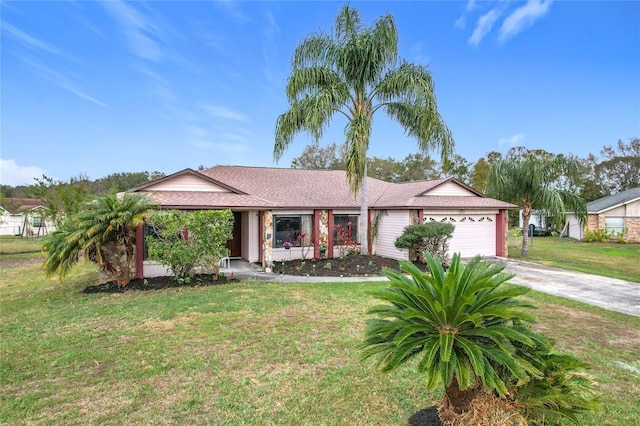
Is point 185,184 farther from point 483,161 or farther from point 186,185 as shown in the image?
point 483,161

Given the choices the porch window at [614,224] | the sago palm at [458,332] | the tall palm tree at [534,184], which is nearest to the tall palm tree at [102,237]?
the sago palm at [458,332]

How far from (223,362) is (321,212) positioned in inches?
425

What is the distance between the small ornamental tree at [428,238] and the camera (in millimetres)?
13188

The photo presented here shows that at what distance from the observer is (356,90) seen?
1418 cm

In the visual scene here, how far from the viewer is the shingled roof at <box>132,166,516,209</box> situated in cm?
1251

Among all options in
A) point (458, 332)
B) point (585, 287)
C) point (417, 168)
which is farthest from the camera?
point (417, 168)

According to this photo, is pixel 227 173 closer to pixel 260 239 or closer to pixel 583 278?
pixel 260 239

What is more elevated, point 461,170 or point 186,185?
point 461,170

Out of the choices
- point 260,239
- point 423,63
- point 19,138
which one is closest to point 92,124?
point 19,138

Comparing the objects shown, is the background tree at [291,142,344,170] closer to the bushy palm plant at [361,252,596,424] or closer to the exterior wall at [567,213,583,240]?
the exterior wall at [567,213,583,240]

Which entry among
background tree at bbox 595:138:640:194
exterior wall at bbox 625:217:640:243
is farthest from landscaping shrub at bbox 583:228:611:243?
background tree at bbox 595:138:640:194

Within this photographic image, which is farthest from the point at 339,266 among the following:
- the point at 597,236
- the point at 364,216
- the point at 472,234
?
the point at 597,236

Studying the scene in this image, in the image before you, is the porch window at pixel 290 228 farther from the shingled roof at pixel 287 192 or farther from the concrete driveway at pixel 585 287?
the concrete driveway at pixel 585 287

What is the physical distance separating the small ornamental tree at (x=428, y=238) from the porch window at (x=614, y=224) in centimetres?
2180
